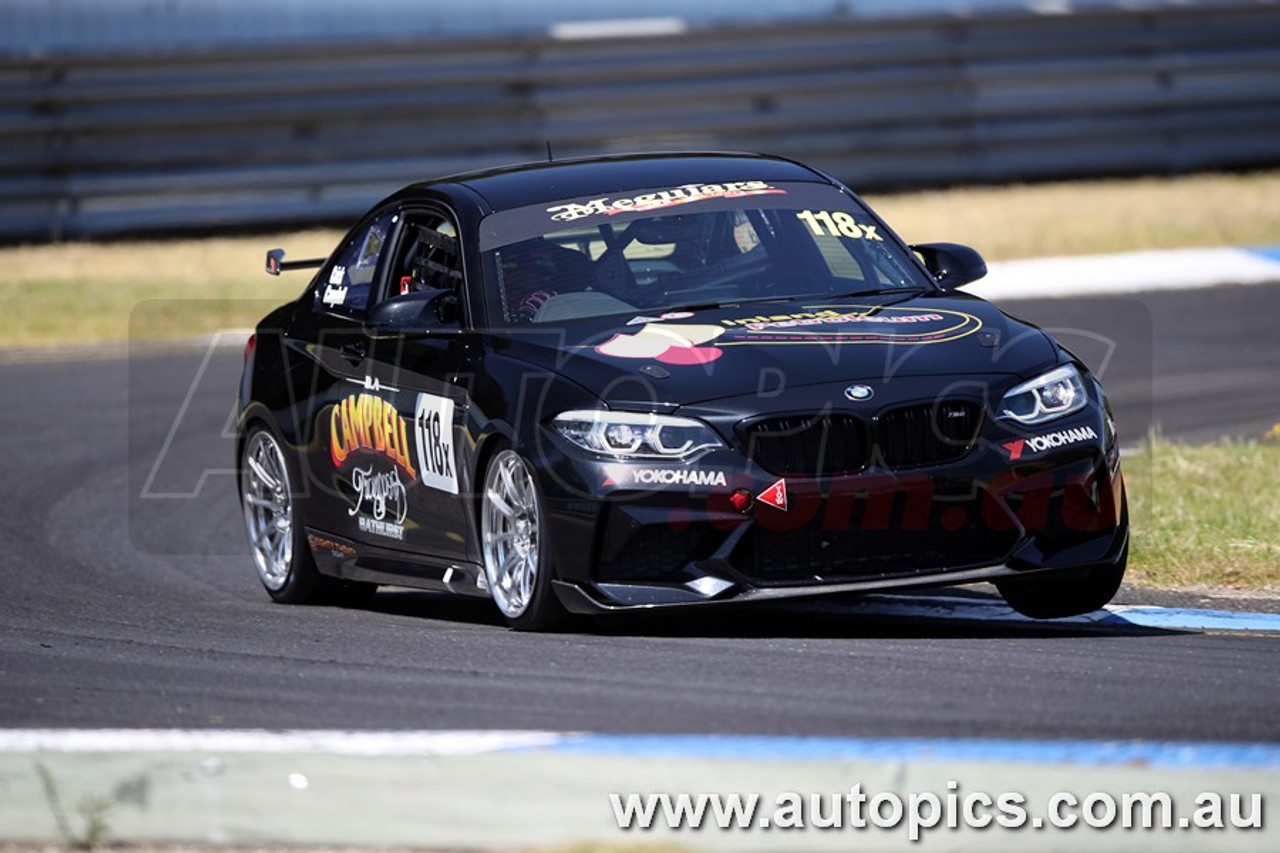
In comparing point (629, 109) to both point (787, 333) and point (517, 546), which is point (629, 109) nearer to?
point (787, 333)

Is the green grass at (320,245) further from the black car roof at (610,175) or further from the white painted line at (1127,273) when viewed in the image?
the black car roof at (610,175)

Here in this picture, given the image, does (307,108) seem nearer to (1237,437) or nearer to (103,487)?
(103,487)

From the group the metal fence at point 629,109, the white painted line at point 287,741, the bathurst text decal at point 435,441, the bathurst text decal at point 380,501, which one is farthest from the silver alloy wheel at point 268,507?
the metal fence at point 629,109

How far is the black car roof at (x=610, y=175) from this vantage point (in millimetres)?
8234

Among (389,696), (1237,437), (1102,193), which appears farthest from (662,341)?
(1102,193)

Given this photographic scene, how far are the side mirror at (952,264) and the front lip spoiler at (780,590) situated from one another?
163cm

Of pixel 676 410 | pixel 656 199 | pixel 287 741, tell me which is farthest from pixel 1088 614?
pixel 287 741

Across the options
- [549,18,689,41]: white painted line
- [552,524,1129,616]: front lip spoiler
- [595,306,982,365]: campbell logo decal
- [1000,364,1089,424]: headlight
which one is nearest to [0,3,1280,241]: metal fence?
[549,18,689,41]: white painted line

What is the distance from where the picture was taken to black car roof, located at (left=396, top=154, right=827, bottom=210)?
8.23 m

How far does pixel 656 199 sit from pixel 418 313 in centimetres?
105

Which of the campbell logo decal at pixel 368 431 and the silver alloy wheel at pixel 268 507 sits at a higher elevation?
the campbell logo decal at pixel 368 431

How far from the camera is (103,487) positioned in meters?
11.7

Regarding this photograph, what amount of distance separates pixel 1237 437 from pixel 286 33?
12398 millimetres

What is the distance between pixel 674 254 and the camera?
7.94 meters
